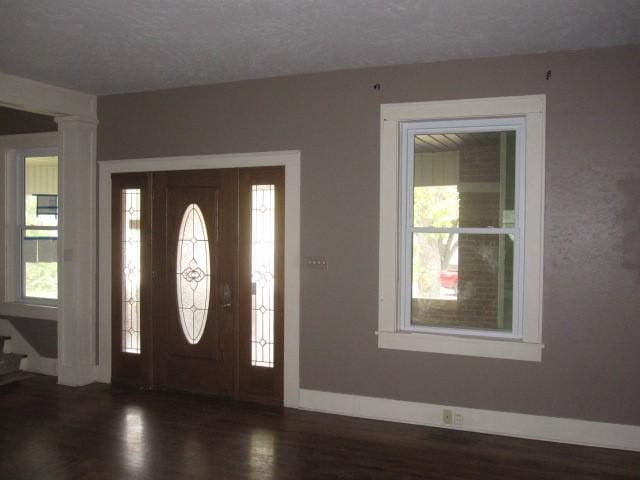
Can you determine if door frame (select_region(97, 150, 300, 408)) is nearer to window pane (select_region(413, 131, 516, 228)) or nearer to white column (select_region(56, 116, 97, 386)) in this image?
white column (select_region(56, 116, 97, 386))

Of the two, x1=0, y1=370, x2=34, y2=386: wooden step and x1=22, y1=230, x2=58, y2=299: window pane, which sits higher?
x1=22, y1=230, x2=58, y2=299: window pane

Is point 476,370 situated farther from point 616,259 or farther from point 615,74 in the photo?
point 615,74

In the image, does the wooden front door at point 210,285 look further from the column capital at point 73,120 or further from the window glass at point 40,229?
the window glass at point 40,229

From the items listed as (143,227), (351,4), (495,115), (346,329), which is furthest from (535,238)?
(143,227)

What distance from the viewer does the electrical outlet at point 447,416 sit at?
13.1ft

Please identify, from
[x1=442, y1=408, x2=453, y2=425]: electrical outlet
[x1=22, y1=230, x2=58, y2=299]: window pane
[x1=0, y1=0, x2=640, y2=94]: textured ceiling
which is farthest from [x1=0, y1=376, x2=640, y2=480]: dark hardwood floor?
A: [x1=0, y1=0, x2=640, y2=94]: textured ceiling

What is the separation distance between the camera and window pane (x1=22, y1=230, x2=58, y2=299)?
5.68 m

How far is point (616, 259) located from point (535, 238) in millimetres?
544

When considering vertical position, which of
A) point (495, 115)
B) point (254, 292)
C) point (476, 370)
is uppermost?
point (495, 115)

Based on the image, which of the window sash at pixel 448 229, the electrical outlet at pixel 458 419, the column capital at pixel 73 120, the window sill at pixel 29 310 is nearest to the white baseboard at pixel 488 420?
the electrical outlet at pixel 458 419

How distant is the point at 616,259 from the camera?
12.0ft

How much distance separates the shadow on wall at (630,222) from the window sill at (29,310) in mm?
5198

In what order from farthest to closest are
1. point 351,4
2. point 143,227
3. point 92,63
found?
1. point 143,227
2. point 92,63
3. point 351,4

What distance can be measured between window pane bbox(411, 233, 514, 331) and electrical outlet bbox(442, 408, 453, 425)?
65 centimetres
